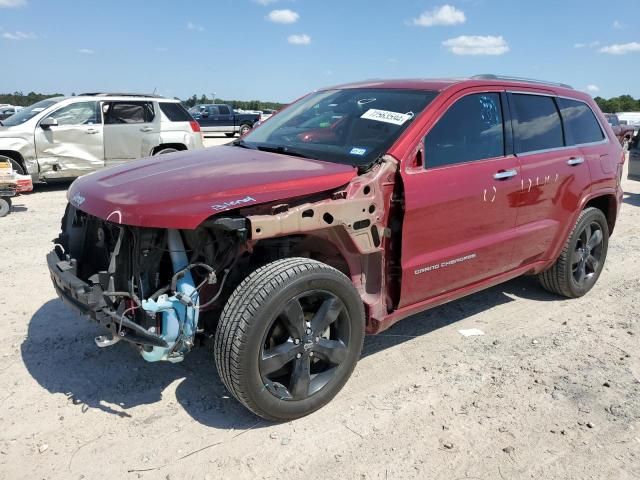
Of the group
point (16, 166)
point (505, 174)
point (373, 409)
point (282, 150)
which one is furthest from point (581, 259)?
point (16, 166)

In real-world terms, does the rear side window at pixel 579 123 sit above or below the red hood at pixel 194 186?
above

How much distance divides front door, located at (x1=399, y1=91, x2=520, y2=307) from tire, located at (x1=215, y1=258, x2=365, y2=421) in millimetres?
531

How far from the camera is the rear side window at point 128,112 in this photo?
34.2 ft

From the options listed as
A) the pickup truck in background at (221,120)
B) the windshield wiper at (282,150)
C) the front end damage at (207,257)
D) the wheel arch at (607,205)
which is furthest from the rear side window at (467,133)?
the pickup truck in background at (221,120)

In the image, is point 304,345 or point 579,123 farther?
point 579,123

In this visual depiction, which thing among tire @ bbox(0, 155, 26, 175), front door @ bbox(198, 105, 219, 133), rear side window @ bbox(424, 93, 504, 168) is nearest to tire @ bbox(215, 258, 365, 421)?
rear side window @ bbox(424, 93, 504, 168)

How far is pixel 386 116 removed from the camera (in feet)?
11.8

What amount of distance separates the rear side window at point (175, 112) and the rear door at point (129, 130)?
0.76 feet

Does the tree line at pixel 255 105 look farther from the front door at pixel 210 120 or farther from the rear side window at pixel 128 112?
the rear side window at pixel 128 112

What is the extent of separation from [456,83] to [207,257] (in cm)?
206

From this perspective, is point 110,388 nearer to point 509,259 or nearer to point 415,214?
point 415,214

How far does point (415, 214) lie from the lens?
331 centimetres

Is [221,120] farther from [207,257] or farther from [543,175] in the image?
[207,257]

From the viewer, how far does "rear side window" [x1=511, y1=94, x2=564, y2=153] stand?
4113 millimetres
